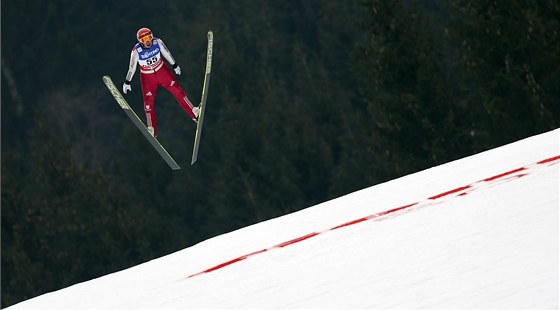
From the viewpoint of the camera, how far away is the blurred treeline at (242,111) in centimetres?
3144

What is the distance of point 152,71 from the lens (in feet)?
43.3

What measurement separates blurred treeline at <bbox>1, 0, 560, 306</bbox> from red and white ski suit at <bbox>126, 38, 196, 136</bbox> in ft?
54.4

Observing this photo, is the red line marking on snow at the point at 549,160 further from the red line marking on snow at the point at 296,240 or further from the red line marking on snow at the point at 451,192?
the red line marking on snow at the point at 296,240

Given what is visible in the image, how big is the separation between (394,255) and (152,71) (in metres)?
6.08

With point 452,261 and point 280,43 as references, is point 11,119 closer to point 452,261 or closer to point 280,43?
point 280,43

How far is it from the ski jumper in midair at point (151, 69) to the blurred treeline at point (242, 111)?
54.4 feet

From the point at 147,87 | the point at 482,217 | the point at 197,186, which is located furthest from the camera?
the point at 197,186

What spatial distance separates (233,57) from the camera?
57.0m

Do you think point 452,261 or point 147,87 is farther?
point 147,87

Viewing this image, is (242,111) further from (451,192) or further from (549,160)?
(451,192)

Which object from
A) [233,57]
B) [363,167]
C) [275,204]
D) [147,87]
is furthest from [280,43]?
[147,87]

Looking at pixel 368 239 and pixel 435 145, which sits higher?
pixel 368 239

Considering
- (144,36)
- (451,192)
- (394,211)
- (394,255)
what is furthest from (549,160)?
(144,36)

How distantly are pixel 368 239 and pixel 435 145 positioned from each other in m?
25.2
